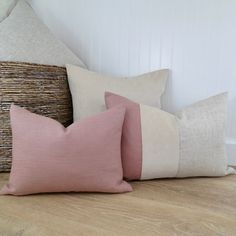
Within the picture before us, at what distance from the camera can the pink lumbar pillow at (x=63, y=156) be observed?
854mm

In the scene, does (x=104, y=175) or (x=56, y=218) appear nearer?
(x=56, y=218)

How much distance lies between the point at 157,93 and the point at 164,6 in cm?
37

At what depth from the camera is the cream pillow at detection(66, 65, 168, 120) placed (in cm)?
111

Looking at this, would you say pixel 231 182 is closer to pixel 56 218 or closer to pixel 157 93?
pixel 157 93

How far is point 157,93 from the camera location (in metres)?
1.17

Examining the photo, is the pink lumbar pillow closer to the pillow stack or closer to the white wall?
the pillow stack

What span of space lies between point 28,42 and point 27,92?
0.22 metres

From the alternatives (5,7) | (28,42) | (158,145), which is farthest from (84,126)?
(5,7)

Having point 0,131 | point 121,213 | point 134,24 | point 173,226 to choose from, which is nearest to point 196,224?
point 173,226

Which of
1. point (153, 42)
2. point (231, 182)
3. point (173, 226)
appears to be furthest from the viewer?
point (153, 42)

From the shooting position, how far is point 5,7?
1.31m

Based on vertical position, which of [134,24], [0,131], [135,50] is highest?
[134,24]

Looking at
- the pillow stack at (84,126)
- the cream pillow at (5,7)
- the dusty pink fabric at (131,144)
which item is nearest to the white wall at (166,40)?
the pillow stack at (84,126)

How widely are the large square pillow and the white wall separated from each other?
20cm
